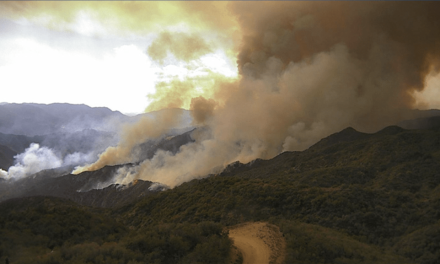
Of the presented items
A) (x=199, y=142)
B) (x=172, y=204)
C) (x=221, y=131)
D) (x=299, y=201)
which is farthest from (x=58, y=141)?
(x=299, y=201)

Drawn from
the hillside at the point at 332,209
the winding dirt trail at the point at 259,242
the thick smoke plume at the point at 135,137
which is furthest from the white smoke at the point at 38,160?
the winding dirt trail at the point at 259,242

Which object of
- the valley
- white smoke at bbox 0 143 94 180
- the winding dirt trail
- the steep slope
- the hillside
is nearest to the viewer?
the valley

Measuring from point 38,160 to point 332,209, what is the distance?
510 ft

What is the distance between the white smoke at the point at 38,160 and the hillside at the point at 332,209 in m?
106

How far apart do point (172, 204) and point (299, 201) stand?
14655 mm

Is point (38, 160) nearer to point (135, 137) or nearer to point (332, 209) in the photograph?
point (135, 137)

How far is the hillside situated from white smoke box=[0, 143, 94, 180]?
106 m

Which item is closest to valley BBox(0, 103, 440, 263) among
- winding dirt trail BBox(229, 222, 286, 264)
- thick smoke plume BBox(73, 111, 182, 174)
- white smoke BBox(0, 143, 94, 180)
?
winding dirt trail BBox(229, 222, 286, 264)

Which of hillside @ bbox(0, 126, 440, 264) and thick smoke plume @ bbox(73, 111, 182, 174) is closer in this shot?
hillside @ bbox(0, 126, 440, 264)

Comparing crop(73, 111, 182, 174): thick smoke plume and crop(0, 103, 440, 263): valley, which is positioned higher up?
crop(73, 111, 182, 174): thick smoke plume

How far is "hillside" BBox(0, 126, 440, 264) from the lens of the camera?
61.0 ft

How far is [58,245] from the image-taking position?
16859mm

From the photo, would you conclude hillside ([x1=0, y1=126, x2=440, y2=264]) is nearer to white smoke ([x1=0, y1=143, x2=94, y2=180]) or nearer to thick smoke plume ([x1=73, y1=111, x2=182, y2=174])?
thick smoke plume ([x1=73, y1=111, x2=182, y2=174])

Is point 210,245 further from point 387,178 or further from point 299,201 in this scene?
point 387,178
